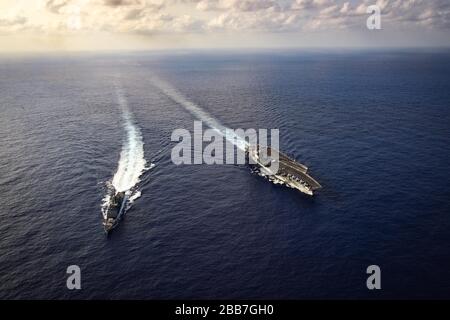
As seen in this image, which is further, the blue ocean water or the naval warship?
the naval warship

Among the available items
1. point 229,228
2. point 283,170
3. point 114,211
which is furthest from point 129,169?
point 283,170

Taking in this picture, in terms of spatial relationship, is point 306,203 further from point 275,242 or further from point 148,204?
point 148,204

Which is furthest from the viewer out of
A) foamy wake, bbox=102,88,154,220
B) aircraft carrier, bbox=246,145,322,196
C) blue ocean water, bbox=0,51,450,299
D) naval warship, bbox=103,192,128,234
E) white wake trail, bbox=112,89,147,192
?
white wake trail, bbox=112,89,147,192

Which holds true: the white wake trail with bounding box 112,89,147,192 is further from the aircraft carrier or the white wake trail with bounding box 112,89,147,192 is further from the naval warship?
the aircraft carrier

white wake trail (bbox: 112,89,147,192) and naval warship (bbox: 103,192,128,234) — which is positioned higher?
white wake trail (bbox: 112,89,147,192)

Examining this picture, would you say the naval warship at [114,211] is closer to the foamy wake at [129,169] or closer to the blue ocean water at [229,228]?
the foamy wake at [129,169]

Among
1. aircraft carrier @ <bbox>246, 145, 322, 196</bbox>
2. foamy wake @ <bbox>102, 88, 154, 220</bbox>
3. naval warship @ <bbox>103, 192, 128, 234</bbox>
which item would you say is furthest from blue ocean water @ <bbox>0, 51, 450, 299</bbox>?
aircraft carrier @ <bbox>246, 145, 322, 196</bbox>
